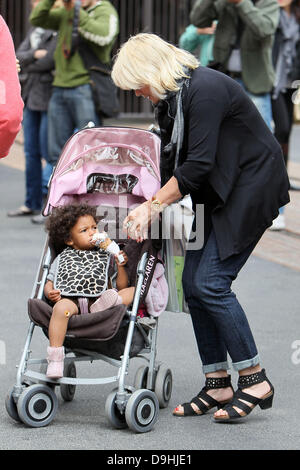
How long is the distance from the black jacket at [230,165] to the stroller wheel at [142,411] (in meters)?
0.71

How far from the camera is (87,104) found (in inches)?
374

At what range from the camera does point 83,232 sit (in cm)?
506

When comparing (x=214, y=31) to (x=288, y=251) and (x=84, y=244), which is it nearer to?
(x=288, y=251)

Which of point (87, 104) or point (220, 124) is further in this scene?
point (87, 104)

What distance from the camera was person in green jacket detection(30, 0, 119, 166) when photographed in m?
9.32

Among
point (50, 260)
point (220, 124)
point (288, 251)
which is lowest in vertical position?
point (288, 251)

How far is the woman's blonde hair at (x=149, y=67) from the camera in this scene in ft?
14.8

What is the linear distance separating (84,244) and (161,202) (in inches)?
24.1

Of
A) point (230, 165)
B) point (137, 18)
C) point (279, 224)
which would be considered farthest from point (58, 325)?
point (137, 18)

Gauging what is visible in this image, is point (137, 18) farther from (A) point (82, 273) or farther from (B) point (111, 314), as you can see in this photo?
(B) point (111, 314)

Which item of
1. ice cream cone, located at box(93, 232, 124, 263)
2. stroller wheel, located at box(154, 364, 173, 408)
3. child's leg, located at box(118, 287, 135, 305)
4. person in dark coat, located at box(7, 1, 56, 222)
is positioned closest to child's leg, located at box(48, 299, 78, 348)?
child's leg, located at box(118, 287, 135, 305)

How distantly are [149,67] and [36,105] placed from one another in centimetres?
548

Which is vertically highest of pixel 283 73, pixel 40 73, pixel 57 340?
pixel 57 340

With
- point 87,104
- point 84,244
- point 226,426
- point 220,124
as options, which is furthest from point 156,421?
point 87,104
